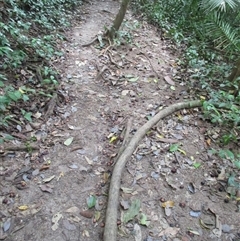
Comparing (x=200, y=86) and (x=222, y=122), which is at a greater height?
(x=200, y=86)

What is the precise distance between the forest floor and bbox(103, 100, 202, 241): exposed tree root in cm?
11

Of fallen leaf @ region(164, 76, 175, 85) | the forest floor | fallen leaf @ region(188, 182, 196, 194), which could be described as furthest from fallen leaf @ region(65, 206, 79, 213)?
fallen leaf @ region(164, 76, 175, 85)

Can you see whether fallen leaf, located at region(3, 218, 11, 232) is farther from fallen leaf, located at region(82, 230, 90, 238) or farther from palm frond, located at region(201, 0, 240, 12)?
palm frond, located at region(201, 0, 240, 12)

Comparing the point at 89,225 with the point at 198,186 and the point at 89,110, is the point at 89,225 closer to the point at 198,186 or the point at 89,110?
the point at 198,186

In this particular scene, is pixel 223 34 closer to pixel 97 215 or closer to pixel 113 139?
pixel 113 139

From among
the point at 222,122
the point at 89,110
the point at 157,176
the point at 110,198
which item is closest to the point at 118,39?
the point at 89,110

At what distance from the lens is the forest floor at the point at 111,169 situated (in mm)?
2572

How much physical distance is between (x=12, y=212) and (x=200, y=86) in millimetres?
3821

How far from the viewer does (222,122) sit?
13.0 ft

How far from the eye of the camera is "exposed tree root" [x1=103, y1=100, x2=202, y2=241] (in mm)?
2426

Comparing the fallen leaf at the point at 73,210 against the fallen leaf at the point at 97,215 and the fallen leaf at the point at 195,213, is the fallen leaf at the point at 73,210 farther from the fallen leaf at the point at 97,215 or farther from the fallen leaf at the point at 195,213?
the fallen leaf at the point at 195,213

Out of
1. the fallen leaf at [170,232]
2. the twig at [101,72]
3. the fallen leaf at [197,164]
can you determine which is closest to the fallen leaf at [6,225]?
the fallen leaf at [170,232]

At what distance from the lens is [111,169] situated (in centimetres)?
315

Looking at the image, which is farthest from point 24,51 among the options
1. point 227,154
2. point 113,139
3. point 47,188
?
point 227,154
